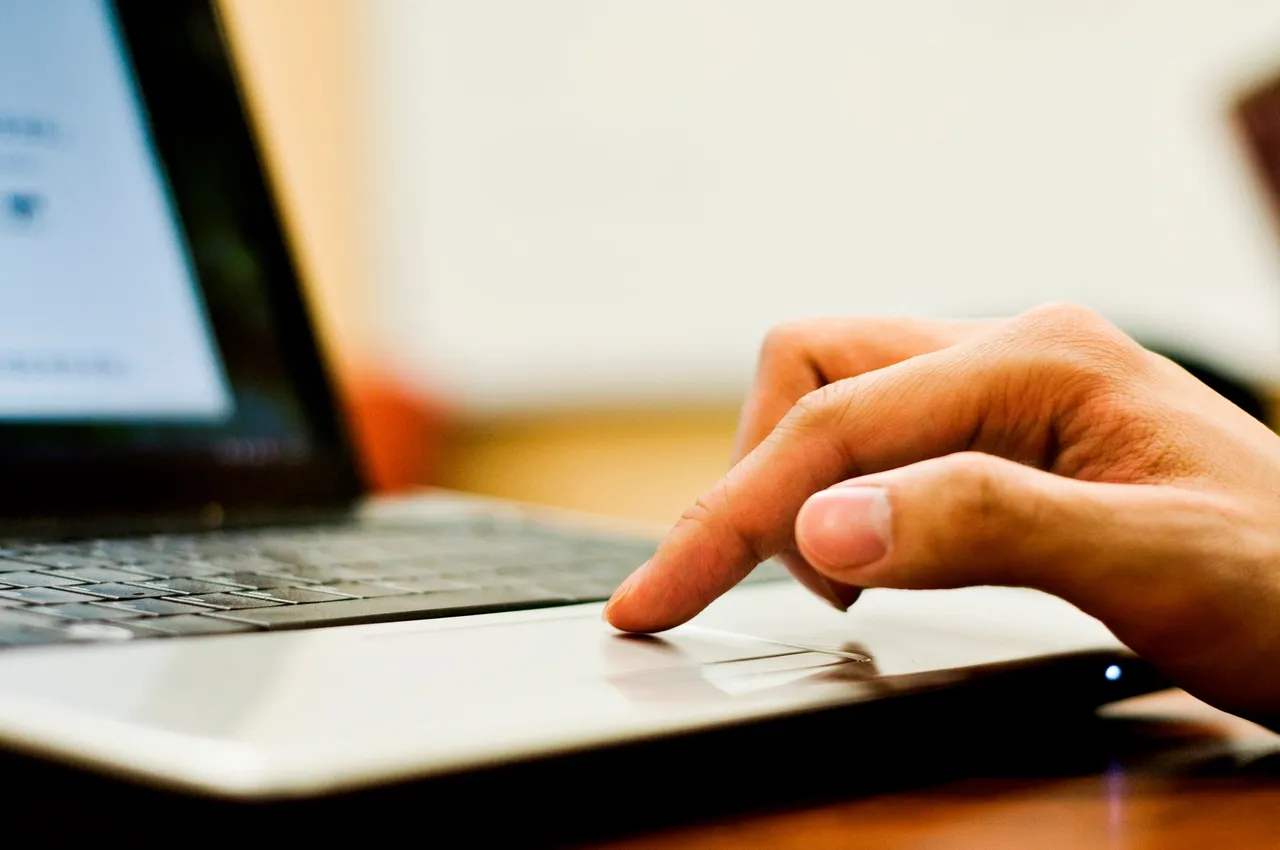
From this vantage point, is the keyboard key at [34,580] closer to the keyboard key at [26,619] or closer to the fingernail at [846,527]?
the keyboard key at [26,619]

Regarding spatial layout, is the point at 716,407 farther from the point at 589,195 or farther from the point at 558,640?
the point at 558,640

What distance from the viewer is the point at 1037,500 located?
0.31m

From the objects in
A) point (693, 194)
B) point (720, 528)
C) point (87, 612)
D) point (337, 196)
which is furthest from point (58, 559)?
point (337, 196)

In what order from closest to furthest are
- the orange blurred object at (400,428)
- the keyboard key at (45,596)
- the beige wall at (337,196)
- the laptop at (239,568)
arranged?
the laptop at (239,568), the keyboard key at (45,596), the beige wall at (337,196), the orange blurred object at (400,428)

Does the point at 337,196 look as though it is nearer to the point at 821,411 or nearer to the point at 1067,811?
the point at 821,411

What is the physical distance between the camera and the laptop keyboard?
320 mm

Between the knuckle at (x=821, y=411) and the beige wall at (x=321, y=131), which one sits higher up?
the beige wall at (x=321, y=131)

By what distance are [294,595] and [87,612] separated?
0.07 meters

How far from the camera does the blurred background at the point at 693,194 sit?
4.31ft

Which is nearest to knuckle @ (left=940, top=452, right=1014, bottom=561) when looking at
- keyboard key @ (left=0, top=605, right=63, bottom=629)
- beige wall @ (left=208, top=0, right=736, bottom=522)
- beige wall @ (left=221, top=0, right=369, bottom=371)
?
keyboard key @ (left=0, top=605, right=63, bottom=629)

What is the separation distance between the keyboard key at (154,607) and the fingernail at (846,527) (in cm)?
19

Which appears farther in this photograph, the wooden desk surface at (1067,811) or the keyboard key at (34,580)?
the keyboard key at (34,580)

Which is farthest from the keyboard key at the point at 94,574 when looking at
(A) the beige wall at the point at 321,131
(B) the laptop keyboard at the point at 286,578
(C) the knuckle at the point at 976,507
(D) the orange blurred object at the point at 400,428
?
(A) the beige wall at the point at 321,131

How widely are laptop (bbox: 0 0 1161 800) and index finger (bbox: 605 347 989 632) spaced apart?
0.06ft
